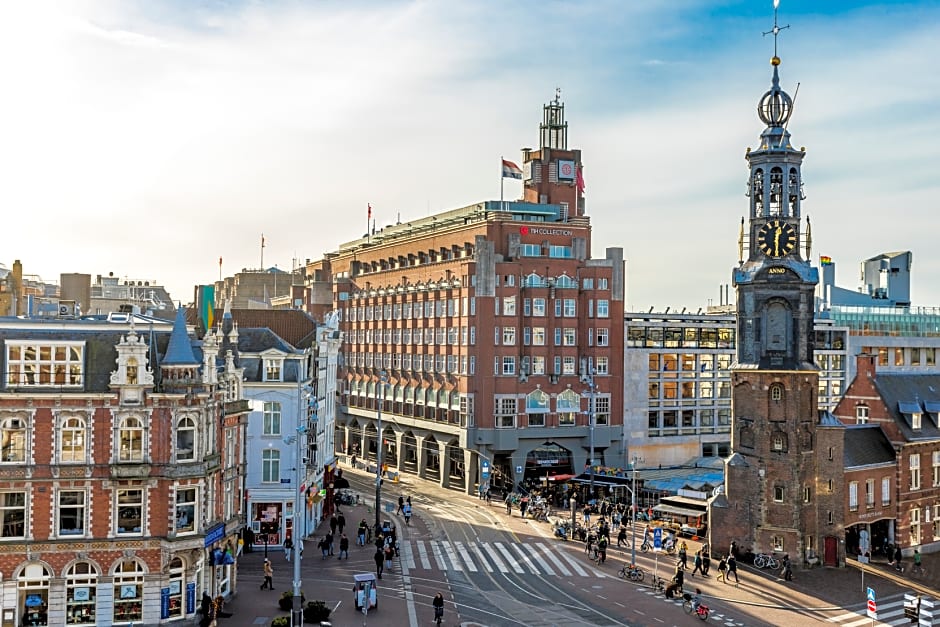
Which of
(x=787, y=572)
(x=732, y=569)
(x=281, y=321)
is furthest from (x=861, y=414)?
(x=281, y=321)

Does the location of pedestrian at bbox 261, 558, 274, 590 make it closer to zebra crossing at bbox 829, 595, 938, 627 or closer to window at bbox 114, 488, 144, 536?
window at bbox 114, 488, 144, 536

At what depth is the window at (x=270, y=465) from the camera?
2470 inches

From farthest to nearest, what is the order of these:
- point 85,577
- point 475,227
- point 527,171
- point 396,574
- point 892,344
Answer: point 892,344 < point 527,171 < point 475,227 < point 396,574 < point 85,577

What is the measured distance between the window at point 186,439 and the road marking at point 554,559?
80.5 ft

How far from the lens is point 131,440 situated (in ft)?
145

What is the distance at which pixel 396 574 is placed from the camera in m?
57.3

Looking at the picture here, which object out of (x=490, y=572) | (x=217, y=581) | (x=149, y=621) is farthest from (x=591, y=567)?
(x=149, y=621)

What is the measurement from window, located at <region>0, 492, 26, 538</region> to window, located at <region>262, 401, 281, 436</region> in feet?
69.0

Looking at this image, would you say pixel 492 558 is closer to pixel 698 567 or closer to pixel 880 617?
pixel 698 567

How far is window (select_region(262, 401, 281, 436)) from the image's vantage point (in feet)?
206

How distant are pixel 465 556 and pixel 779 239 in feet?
97.4

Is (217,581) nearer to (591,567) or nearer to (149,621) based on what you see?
(149,621)

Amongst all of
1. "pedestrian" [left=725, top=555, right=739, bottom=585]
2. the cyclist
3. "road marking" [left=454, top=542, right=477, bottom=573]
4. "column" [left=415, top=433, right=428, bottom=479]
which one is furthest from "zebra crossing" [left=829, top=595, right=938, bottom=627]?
"column" [left=415, top=433, right=428, bottom=479]

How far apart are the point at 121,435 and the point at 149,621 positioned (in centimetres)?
843
